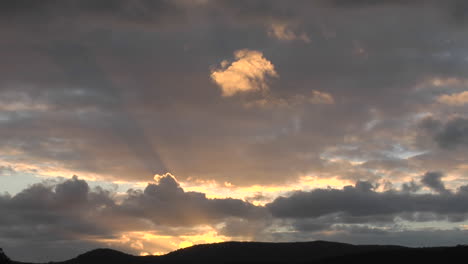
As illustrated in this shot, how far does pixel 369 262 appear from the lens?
174m

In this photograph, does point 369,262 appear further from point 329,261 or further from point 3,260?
point 3,260

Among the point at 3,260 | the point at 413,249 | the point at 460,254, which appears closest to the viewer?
the point at 3,260

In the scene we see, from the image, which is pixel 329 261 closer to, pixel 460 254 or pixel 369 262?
pixel 369 262

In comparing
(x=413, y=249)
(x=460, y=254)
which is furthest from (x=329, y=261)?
(x=460, y=254)

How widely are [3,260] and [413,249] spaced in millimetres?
133173

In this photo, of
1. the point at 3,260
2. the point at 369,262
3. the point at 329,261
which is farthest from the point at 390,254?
the point at 3,260

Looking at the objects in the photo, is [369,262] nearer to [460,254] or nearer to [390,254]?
[390,254]

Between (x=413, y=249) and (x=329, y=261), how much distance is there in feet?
94.8

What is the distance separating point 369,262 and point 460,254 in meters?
28.2

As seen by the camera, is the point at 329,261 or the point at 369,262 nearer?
the point at 369,262

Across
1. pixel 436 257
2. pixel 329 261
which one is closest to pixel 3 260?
pixel 329 261

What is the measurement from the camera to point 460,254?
167375mm

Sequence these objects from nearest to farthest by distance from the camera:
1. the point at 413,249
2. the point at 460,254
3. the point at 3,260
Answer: the point at 3,260 → the point at 460,254 → the point at 413,249

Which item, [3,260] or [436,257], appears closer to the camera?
[3,260]
